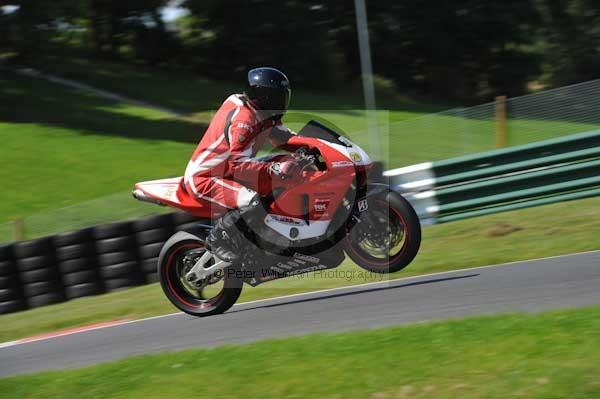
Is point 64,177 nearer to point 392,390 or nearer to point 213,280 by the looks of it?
point 213,280

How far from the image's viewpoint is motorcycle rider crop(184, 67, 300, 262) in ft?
22.7

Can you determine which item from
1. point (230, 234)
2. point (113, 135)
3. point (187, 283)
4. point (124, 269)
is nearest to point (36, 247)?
point (124, 269)

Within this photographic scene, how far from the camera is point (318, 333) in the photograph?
604cm

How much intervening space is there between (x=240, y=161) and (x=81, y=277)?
13.2 feet

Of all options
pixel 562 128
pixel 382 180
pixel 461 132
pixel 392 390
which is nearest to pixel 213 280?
pixel 392 390

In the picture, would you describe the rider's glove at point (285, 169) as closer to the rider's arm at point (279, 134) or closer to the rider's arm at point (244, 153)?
the rider's arm at point (244, 153)

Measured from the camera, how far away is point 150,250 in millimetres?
10070

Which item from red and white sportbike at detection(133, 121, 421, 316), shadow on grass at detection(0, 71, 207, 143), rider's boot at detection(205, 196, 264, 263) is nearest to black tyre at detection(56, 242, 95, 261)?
red and white sportbike at detection(133, 121, 421, 316)

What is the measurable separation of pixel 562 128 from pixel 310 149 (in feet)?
19.3

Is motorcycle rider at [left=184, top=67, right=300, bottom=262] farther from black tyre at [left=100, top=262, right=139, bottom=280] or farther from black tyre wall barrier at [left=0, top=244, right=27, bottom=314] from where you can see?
black tyre wall barrier at [left=0, top=244, right=27, bottom=314]

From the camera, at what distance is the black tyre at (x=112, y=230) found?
10094mm

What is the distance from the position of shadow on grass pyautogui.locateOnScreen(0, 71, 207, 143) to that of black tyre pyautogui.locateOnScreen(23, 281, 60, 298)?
9063mm

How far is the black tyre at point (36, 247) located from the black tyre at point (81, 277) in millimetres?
357

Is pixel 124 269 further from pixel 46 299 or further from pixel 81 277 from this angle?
pixel 46 299
